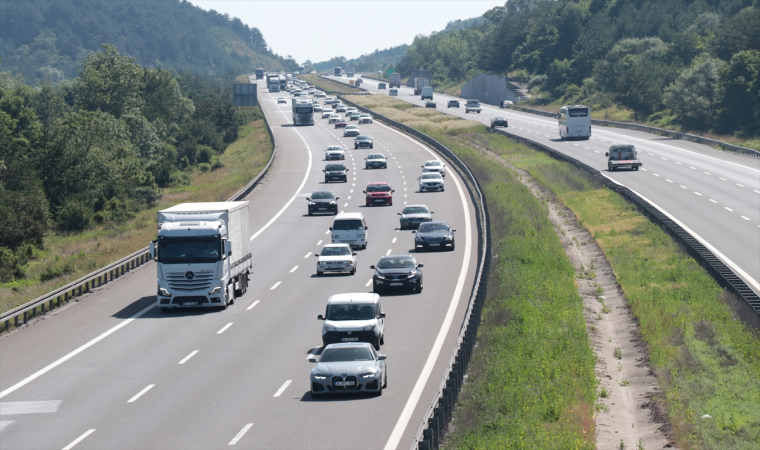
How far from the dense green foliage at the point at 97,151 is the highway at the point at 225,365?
16.0 metres

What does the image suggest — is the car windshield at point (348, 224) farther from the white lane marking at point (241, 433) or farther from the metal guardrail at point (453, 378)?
the white lane marking at point (241, 433)

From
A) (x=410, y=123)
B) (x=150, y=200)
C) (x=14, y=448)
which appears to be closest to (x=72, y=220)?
(x=150, y=200)

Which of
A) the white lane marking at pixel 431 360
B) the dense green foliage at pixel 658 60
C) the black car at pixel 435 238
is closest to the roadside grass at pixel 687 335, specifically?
the white lane marking at pixel 431 360

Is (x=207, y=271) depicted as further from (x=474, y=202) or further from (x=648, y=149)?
(x=648, y=149)

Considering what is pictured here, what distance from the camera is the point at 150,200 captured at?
242 feet

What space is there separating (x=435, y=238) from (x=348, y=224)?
4.41m

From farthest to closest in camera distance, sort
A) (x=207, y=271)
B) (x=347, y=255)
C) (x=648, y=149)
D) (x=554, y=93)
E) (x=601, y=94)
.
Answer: (x=554, y=93) → (x=601, y=94) → (x=648, y=149) → (x=347, y=255) → (x=207, y=271)

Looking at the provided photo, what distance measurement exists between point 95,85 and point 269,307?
85918 mm

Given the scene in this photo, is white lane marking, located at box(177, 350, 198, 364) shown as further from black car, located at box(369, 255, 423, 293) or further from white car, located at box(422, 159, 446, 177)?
white car, located at box(422, 159, 446, 177)

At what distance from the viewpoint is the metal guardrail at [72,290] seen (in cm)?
2994

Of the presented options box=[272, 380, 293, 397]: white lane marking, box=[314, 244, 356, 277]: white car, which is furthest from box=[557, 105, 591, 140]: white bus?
box=[272, 380, 293, 397]: white lane marking

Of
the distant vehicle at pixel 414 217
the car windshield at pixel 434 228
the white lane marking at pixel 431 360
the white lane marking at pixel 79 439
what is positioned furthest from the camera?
the distant vehicle at pixel 414 217

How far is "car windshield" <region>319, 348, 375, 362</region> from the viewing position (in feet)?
69.4

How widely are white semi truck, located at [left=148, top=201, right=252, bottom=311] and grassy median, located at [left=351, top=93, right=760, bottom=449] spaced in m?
9.03
